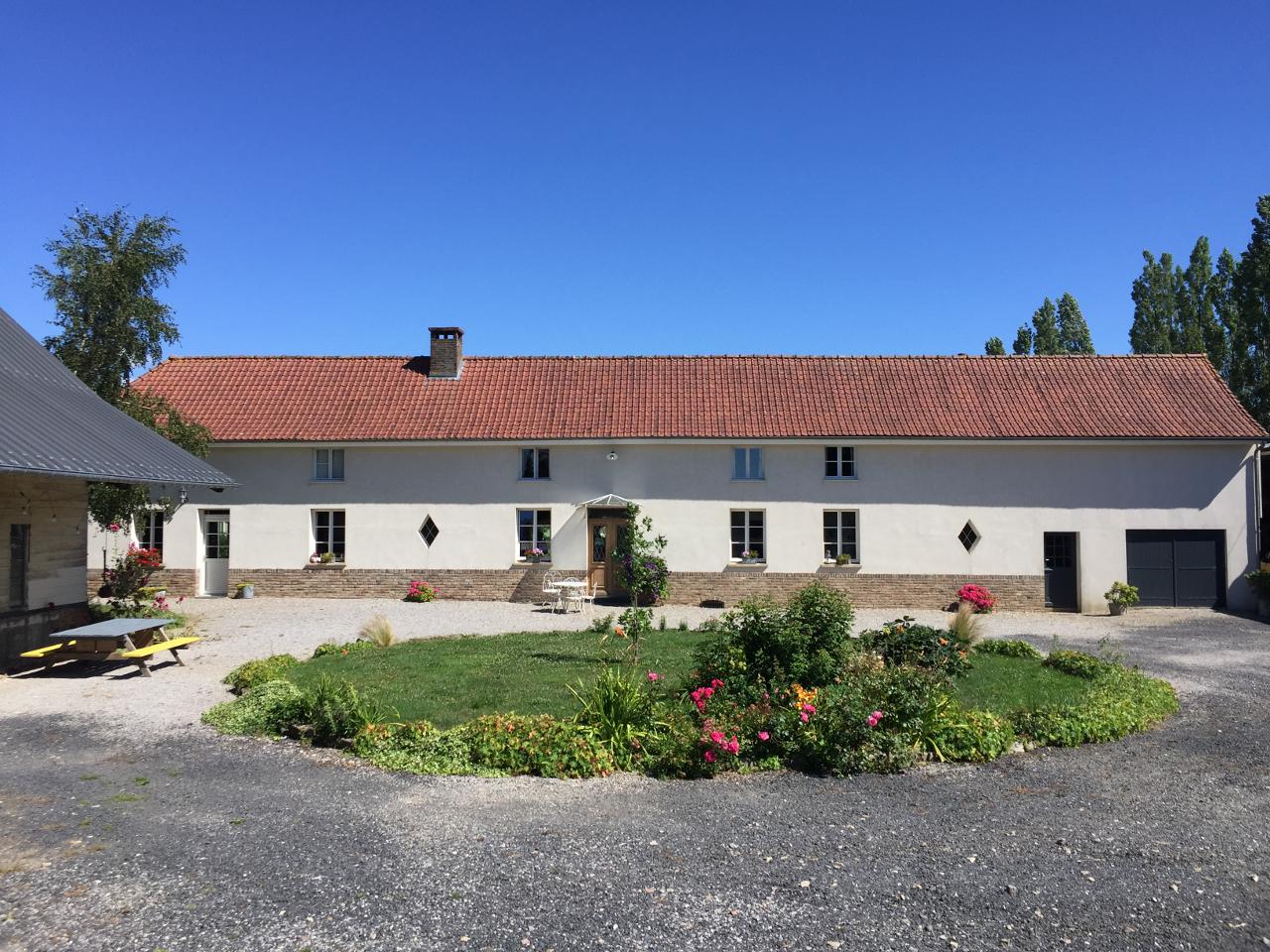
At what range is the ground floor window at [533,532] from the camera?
22.5 meters

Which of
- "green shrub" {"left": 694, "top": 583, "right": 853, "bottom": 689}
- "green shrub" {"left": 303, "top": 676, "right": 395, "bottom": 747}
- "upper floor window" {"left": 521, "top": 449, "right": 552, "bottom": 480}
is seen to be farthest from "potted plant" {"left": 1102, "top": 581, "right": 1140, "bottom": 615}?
"green shrub" {"left": 303, "top": 676, "right": 395, "bottom": 747}

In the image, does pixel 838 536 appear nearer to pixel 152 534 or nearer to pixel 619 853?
pixel 619 853

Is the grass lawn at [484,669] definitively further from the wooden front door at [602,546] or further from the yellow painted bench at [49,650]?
the wooden front door at [602,546]

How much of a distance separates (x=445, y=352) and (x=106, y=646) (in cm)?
1364

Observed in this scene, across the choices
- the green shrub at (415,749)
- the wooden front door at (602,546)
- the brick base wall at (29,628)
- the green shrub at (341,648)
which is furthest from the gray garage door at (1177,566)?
the brick base wall at (29,628)

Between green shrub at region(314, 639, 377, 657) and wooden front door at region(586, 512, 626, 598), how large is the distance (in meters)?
8.25

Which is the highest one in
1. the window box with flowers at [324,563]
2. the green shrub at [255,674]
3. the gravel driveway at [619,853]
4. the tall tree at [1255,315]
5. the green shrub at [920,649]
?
the tall tree at [1255,315]

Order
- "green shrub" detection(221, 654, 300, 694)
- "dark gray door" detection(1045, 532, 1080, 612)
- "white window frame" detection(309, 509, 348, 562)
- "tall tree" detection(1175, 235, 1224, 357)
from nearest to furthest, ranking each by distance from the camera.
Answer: "green shrub" detection(221, 654, 300, 694) → "dark gray door" detection(1045, 532, 1080, 612) → "white window frame" detection(309, 509, 348, 562) → "tall tree" detection(1175, 235, 1224, 357)

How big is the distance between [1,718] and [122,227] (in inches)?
623

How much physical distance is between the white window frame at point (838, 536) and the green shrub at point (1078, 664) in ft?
30.1

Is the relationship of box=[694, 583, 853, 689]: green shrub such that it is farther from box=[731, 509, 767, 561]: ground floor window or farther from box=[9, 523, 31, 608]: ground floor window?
box=[731, 509, 767, 561]: ground floor window

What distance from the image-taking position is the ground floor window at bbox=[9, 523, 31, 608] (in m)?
13.5

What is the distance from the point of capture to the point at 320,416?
23328mm

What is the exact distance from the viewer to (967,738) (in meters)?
8.44
